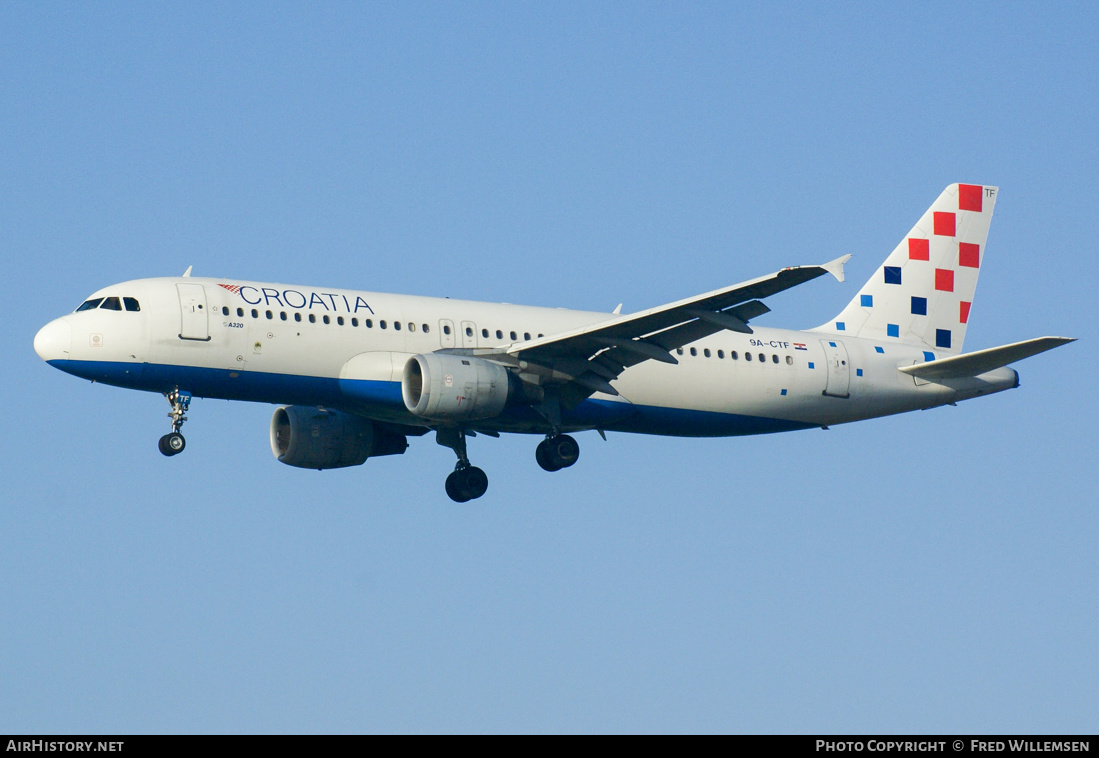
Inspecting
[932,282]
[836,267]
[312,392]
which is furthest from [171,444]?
[932,282]

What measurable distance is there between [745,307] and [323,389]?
10.4 m

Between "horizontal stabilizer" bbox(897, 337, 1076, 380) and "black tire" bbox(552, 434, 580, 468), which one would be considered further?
"black tire" bbox(552, 434, 580, 468)

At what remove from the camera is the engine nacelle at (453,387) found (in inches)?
1452

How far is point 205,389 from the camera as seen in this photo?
3738cm

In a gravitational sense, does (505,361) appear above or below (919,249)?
below

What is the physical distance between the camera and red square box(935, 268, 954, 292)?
154 ft

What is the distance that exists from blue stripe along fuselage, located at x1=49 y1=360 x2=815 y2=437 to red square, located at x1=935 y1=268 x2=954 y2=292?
1101cm

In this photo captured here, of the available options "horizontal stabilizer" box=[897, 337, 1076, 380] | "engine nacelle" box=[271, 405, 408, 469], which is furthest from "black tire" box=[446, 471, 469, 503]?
"horizontal stabilizer" box=[897, 337, 1076, 380]

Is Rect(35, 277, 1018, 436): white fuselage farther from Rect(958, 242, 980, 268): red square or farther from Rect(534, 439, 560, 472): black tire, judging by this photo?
Rect(958, 242, 980, 268): red square

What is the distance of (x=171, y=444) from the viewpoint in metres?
37.4

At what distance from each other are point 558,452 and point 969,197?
16.7 m

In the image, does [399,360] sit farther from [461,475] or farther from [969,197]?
[969,197]

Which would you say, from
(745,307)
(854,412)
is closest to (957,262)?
(854,412)
